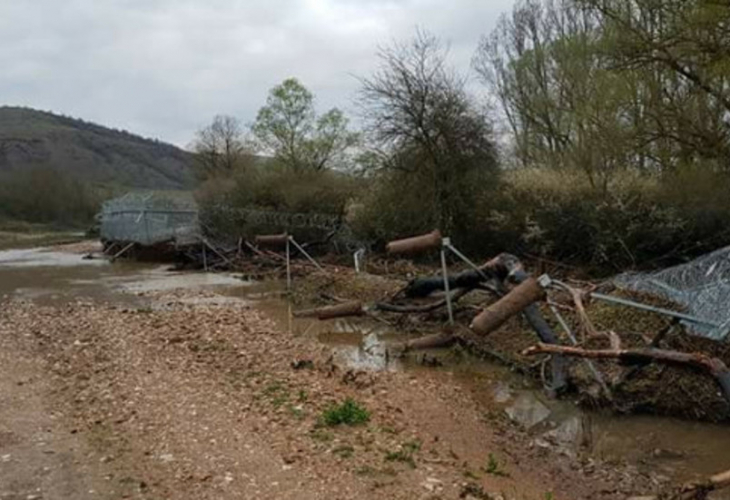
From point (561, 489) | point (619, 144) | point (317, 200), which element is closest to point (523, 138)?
point (317, 200)

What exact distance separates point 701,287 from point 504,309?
375 centimetres

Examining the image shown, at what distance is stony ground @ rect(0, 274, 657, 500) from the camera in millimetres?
5945

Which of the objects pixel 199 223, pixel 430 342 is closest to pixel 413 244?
pixel 430 342

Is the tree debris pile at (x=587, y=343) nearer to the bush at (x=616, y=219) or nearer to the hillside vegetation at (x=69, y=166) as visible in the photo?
the bush at (x=616, y=219)

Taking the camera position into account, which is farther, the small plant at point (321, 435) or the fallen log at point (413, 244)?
the fallen log at point (413, 244)

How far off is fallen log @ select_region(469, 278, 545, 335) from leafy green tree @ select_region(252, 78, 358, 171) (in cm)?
3981

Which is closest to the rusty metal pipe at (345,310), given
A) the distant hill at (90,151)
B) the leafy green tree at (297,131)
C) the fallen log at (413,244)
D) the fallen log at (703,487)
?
the fallen log at (413,244)

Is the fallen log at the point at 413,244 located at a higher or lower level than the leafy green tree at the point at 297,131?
lower

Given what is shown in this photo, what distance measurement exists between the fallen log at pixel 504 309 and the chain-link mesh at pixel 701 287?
2.52 meters

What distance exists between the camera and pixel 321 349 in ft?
40.3

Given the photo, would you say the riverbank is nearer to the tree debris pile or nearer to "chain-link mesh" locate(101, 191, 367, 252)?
"chain-link mesh" locate(101, 191, 367, 252)

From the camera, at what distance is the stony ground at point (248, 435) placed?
595 centimetres

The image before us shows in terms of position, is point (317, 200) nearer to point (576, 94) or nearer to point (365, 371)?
point (576, 94)

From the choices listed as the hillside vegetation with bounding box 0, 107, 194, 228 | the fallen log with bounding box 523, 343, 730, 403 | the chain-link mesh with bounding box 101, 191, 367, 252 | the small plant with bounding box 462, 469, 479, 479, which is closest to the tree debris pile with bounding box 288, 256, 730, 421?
the fallen log with bounding box 523, 343, 730, 403
